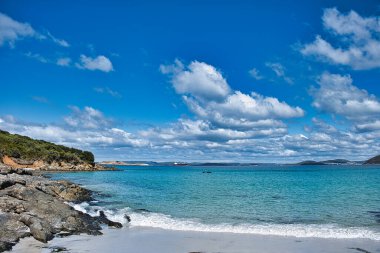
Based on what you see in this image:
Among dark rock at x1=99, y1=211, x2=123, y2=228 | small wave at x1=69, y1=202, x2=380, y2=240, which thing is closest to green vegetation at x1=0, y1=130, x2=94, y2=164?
dark rock at x1=99, y1=211, x2=123, y2=228

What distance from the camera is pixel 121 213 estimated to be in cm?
3447

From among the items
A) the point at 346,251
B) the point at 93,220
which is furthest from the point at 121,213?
the point at 346,251

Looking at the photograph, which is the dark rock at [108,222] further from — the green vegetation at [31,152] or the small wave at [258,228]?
the green vegetation at [31,152]

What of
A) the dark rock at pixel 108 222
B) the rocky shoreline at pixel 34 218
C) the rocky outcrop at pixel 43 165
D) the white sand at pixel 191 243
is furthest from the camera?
the rocky outcrop at pixel 43 165

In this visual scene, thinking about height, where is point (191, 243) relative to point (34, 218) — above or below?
below

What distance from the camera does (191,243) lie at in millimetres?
21938

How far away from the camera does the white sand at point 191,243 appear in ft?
66.1

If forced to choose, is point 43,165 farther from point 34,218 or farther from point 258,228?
point 258,228

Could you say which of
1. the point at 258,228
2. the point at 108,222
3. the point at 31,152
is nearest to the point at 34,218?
the point at 108,222

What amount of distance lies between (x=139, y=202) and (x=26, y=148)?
385 feet

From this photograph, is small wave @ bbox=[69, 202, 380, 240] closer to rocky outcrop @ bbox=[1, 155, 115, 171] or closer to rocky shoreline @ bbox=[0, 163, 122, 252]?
rocky shoreline @ bbox=[0, 163, 122, 252]

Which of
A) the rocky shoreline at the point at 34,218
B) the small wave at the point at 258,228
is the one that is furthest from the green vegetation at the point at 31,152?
the small wave at the point at 258,228

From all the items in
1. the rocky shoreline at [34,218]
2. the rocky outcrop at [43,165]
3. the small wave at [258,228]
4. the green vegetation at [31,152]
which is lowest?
the small wave at [258,228]

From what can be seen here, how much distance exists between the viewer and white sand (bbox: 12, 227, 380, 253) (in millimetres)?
20141
